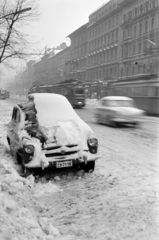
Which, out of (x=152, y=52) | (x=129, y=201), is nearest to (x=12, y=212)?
(x=129, y=201)

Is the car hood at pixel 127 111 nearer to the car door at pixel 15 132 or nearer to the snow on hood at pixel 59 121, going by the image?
the snow on hood at pixel 59 121

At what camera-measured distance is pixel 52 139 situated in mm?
5777

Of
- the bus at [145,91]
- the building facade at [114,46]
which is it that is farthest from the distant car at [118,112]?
the building facade at [114,46]

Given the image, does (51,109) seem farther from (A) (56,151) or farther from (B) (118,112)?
(B) (118,112)

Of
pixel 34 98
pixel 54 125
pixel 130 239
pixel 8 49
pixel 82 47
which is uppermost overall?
pixel 82 47

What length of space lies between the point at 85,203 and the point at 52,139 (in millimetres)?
1672

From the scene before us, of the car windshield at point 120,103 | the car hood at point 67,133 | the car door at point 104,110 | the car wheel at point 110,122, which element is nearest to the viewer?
the car hood at point 67,133

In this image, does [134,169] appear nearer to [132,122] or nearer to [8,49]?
[132,122]

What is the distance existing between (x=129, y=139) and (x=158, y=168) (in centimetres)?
402

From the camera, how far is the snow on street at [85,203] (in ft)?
11.9

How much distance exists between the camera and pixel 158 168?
6688 millimetres

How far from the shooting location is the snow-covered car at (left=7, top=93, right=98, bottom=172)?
5.61 meters

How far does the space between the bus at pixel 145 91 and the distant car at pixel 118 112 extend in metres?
7.63

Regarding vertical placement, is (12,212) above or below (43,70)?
below
